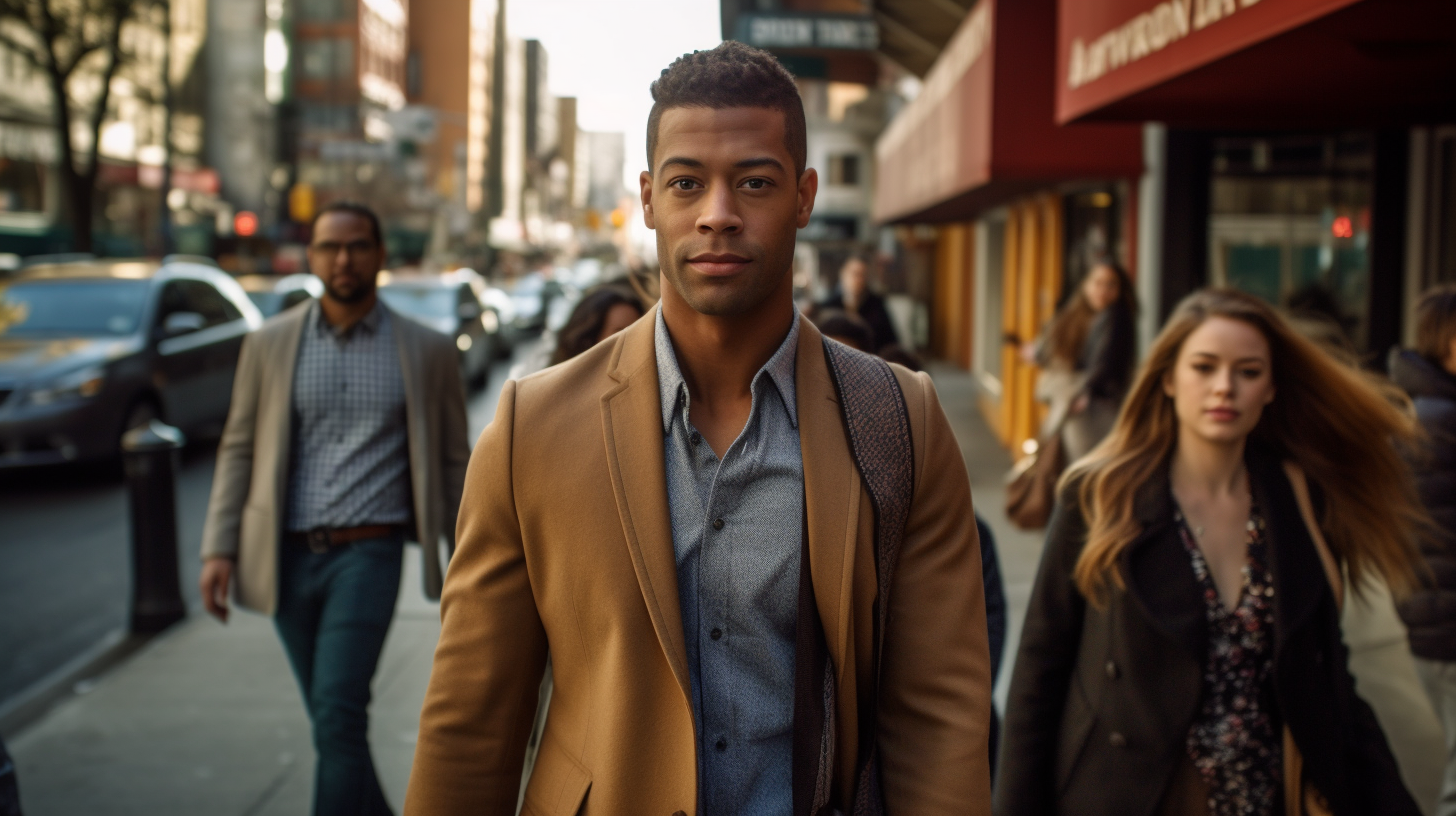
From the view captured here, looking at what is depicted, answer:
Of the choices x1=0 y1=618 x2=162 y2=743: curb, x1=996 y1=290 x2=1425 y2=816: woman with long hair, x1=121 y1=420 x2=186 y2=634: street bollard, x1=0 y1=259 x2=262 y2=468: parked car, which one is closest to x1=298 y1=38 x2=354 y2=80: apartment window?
x1=0 y1=259 x2=262 y2=468: parked car

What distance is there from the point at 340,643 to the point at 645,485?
249 centimetres

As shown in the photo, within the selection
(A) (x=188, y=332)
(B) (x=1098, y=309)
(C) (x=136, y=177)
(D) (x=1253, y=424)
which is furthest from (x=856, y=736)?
(C) (x=136, y=177)

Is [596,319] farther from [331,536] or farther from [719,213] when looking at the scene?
[719,213]

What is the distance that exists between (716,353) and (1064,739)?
147cm

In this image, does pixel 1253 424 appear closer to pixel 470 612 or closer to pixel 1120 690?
pixel 1120 690

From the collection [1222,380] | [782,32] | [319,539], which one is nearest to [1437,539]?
[1222,380]

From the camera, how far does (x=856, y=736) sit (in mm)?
2164

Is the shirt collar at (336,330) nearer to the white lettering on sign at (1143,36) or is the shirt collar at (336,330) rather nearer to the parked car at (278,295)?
the white lettering on sign at (1143,36)

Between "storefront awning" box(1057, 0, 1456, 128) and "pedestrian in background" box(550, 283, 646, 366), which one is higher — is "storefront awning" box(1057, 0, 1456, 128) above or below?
above

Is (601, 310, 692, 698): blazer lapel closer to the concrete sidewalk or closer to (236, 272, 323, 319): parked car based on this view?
the concrete sidewalk

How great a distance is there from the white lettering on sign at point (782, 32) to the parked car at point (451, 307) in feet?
19.6

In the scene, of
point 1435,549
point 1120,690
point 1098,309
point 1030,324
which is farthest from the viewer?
point 1030,324

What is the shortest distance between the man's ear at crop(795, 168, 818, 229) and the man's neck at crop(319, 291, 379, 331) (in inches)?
112

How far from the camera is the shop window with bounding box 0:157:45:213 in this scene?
4128 centimetres
